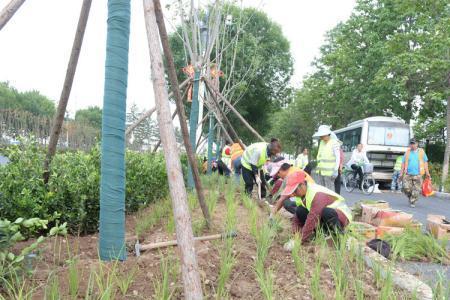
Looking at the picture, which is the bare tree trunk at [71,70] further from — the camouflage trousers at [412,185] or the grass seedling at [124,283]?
the camouflage trousers at [412,185]

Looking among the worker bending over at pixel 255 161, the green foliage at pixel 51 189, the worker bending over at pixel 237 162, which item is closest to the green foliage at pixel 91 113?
the worker bending over at pixel 237 162

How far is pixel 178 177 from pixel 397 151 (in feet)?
51.1

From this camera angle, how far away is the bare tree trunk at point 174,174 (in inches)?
71.6

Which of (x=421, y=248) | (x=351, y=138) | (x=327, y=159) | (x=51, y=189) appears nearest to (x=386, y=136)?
(x=351, y=138)

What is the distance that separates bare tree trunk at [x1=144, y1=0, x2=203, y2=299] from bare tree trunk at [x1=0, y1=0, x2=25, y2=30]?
758mm

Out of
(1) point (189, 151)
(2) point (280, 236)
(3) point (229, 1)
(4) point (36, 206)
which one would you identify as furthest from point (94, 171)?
(3) point (229, 1)

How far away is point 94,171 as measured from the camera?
158 inches

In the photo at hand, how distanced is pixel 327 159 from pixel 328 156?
0.20 ft

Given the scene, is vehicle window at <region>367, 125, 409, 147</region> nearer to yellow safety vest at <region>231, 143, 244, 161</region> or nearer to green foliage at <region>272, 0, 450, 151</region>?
green foliage at <region>272, 0, 450, 151</region>

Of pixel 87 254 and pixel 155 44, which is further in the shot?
pixel 87 254

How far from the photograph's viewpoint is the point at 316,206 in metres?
3.91

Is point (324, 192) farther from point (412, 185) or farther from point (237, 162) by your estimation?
point (412, 185)

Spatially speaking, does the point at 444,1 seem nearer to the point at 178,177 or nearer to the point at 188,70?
the point at 188,70

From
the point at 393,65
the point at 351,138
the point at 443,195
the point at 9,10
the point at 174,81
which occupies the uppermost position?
the point at 393,65
